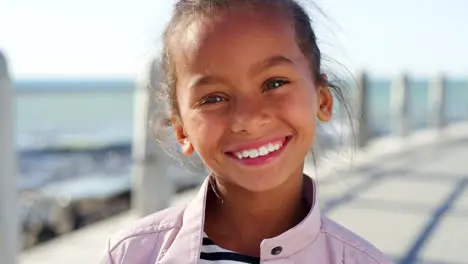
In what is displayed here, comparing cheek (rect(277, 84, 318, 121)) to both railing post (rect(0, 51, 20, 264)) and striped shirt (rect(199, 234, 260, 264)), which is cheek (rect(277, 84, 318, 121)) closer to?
striped shirt (rect(199, 234, 260, 264))

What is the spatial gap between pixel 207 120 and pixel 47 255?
3.31 meters

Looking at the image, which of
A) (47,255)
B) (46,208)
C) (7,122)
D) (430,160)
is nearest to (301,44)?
(7,122)

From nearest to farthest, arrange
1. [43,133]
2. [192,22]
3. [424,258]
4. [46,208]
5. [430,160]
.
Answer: [192,22] < [424,258] < [430,160] < [46,208] < [43,133]

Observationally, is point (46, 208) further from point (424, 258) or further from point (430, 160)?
point (424, 258)

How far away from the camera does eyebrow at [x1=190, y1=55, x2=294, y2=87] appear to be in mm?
1607

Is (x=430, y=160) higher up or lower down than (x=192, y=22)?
lower down

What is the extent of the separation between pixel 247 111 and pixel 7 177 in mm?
1373

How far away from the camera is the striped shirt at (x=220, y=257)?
1.65 m

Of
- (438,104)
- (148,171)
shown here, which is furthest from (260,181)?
(438,104)

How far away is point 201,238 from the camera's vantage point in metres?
1.65

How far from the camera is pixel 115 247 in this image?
1.69 metres

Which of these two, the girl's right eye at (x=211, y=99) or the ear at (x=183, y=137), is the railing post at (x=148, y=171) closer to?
the ear at (x=183, y=137)

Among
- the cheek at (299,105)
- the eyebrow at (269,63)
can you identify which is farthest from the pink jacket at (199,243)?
the eyebrow at (269,63)

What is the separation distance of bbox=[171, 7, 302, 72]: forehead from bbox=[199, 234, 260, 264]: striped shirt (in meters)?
0.41
